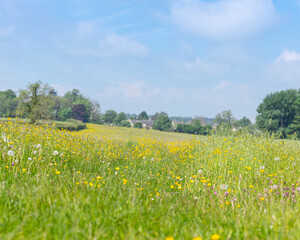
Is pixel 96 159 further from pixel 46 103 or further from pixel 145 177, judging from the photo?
pixel 46 103

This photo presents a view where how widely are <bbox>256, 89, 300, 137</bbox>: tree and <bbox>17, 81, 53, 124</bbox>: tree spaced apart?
129 feet

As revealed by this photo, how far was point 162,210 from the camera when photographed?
2801 mm

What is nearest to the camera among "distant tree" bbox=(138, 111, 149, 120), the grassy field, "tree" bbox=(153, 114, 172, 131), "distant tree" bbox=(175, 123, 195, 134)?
the grassy field

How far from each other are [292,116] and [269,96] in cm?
624

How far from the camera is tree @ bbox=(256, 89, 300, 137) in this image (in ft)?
147

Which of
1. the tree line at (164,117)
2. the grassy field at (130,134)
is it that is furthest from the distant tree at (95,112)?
the grassy field at (130,134)

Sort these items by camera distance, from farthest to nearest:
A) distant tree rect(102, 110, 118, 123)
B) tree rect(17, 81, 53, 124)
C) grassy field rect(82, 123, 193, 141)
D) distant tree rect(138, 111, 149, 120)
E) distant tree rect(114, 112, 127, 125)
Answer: distant tree rect(138, 111, 149, 120) → distant tree rect(102, 110, 118, 123) → distant tree rect(114, 112, 127, 125) → tree rect(17, 81, 53, 124) → grassy field rect(82, 123, 193, 141)

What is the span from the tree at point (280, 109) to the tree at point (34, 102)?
3937cm

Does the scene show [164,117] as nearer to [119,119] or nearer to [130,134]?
[119,119]

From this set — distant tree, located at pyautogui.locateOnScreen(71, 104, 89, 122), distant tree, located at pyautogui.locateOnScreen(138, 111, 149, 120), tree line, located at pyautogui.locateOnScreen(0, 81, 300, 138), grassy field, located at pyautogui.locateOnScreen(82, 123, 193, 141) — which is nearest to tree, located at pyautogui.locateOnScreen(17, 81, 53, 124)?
tree line, located at pyautogui.locateOnScreen(0, 81, 300, 138)

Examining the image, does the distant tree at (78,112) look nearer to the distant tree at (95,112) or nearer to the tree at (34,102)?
the distant tree at (95,112)

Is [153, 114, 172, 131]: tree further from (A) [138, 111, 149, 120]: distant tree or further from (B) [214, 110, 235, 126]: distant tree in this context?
(A) [138, 111, 149, 120]: distant tree

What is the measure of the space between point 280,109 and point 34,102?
149 feet

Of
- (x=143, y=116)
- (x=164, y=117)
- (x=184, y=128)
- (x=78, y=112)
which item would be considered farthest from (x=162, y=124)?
(x=143, y=116)
